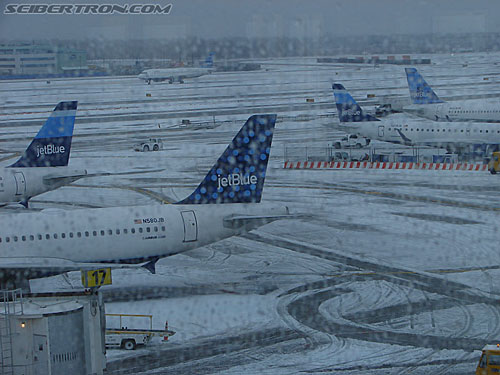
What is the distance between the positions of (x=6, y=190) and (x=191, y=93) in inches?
2639

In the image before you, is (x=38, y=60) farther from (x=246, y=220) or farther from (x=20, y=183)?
(x=246, y=220)

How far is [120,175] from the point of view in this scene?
42.5 m

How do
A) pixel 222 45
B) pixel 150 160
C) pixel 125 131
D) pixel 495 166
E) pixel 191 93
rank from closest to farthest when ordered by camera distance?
pixel 495 166
pixel 150 160
pixel 125 131
pixel 222 45
pixel 191 93

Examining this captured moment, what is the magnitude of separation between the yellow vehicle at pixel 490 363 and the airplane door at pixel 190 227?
934 cm

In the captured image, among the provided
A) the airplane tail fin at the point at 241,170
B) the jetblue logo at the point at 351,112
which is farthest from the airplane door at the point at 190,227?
the jetblue logo at the point at 351,112

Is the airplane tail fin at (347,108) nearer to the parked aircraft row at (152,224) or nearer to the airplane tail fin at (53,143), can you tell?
the airplane tail fin at (53,143)

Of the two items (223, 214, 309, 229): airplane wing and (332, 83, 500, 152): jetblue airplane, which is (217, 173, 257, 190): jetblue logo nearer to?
(223, 214, 309, 229): airplane wing

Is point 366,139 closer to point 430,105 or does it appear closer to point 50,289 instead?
point 430,105

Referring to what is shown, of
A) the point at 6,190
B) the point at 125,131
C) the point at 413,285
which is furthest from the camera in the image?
the point at 125,131

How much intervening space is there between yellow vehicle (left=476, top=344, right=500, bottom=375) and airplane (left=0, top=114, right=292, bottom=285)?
27.4 ft

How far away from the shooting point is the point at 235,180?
22219 mm

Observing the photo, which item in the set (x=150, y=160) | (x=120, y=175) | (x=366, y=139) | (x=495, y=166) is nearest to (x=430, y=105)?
(x=366, y=139)

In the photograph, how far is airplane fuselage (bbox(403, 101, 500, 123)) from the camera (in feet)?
184

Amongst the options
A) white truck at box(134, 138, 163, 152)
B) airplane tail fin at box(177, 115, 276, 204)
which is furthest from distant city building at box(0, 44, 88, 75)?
airplane tail fin at box(177, 115, 276, 204)
